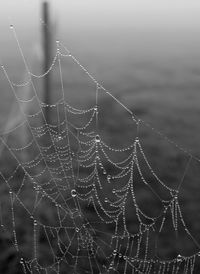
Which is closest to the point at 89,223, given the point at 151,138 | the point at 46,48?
the point at 46,48

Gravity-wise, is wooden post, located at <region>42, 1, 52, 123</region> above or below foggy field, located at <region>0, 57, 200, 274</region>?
above

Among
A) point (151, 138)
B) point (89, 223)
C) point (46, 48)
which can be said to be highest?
point (46, 48)

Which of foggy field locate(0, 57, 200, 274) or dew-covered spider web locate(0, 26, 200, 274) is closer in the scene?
dew-covered spider web locate(0, 26, 200, 274)

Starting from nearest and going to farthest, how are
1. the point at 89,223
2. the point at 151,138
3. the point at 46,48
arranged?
the point at 46,48 < the point at 89,223 < the point at 151,138

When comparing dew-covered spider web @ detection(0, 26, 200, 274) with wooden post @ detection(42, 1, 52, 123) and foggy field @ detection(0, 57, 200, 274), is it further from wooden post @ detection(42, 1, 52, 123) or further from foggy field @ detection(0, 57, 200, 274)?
wooden post @ detection(42, 1, 52, 123)

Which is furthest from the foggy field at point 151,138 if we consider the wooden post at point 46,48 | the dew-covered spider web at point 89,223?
the wooden post at point 46,48

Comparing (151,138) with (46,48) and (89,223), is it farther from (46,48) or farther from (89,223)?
(46,48)

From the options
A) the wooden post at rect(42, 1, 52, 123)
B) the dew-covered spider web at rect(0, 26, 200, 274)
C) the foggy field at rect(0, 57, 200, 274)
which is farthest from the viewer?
the foggy field at rect(0, 57, 200, 274)

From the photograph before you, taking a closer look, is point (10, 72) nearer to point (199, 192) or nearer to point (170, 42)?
point (199, 192)

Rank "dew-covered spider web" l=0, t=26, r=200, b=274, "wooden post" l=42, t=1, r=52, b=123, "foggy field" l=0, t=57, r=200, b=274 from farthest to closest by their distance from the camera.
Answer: "foggy field" l=0, t=57, r=200, b=274
"dew-covered spider web" l=0, t=26, r=200, b=274
"wooden post" l=42, t=1, r=52, b=123

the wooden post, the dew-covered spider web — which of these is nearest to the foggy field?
the dew-covered spider web

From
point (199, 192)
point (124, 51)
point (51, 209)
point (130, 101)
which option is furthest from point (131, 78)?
point (51, 209)

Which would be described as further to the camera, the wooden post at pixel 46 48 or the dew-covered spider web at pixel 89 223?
the dew-covered spider web at pixel 89 223

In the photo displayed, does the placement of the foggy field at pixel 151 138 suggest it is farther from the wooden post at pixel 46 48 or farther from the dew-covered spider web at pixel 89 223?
the wooden post at pixel 46 48
